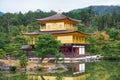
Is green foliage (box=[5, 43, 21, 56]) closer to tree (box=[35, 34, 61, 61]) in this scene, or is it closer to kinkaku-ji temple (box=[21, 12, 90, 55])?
kinkaku-ji temple (box=[21, 12, 90, 55])

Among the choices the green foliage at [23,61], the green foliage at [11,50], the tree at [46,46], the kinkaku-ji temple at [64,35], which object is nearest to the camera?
the green foliage at [23,61]

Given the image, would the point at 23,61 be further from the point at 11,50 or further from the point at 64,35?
the point at 64,35

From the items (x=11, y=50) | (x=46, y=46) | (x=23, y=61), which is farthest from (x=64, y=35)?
(x=23, y=61)

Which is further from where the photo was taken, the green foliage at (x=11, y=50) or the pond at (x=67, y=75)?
the green foliage at (x=11, y=50)

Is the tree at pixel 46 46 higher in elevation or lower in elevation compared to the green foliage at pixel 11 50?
higher

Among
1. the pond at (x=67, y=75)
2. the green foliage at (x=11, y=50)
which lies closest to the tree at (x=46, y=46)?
the green foliage at (x=11, y=50)

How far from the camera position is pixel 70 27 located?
46281 mm

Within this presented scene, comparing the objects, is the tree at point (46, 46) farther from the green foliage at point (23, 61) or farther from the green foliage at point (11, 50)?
the green foliage at point (11, 50)

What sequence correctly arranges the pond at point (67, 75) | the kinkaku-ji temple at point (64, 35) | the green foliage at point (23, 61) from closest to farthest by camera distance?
1. the pond at point (67, 75)
2. the green foliage at point (23, 61)
3. the kinkaku-ji temple at point (64, 35)

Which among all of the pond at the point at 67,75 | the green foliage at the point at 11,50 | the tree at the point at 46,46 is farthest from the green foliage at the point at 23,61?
the green foliage at the point at 11,50

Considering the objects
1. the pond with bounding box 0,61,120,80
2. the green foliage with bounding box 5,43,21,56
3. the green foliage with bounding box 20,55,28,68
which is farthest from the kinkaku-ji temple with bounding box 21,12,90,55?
the pond with bounding box 0,61,120,80

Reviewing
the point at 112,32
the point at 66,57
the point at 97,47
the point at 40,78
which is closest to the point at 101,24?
the point at 112,32

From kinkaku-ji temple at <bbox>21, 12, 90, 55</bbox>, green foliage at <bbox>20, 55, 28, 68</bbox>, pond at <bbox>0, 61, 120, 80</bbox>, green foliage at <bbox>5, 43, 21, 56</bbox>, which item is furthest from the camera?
kinkaku-ji temple at <bbox>21, 12, 90, 55</bbox>

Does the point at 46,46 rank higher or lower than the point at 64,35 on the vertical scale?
lower
